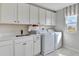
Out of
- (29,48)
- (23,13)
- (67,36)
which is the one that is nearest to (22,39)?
(29,48)

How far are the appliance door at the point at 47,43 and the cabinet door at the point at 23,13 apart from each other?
38.5 inches

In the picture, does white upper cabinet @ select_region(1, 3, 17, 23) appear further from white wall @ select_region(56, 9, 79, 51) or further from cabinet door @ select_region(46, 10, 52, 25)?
white wall @ select_region(56, 9, 79, 51)

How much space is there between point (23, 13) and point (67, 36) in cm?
261

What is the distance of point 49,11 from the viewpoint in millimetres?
4496

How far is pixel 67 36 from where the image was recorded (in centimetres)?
450

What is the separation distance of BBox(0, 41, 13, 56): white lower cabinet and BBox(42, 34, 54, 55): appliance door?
1.48m

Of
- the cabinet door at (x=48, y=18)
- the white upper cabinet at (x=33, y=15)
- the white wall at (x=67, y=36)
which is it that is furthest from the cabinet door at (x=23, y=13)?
the white wall at (x=67, y=36)

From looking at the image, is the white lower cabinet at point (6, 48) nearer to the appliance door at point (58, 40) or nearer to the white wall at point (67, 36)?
the appliance door at point (58, 40)

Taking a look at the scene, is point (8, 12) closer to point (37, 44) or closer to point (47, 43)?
point (37, 44)

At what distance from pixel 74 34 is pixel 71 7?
1343mm

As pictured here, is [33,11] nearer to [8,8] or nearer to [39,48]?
[8,8]

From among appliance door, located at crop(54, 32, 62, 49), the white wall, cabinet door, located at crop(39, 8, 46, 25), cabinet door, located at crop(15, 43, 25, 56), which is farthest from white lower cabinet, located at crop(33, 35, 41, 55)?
the white wall

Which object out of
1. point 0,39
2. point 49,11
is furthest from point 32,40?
point 49,11

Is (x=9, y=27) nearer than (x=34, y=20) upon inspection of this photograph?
Yes
